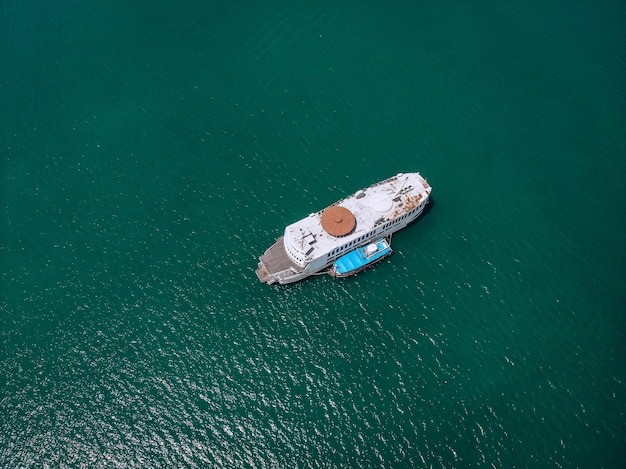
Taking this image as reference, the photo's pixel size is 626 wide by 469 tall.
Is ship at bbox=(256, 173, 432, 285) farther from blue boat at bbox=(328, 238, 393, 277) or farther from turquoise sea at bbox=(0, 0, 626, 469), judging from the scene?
turquoise sea at bbox=(0, 0, 626, 469)

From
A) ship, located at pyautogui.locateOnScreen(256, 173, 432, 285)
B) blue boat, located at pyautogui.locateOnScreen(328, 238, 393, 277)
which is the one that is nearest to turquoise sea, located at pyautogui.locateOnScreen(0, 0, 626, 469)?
blue boat, located at pyautogui.locateOnScreen(328, 238, 393, 277)

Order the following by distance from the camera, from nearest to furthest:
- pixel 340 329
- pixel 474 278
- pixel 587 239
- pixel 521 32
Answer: pixel 340 329, pixel 474 278, pixel 587 239, pixel 521 32

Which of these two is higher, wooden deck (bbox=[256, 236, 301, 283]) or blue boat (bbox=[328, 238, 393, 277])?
wooden deck (bbox=[256, 236, 301, 283])

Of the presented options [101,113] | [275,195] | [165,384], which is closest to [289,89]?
[275,195]

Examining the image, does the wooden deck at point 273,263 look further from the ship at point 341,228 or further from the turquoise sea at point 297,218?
the turquoise sea at point 297,218

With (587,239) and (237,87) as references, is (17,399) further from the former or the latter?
(587,239)

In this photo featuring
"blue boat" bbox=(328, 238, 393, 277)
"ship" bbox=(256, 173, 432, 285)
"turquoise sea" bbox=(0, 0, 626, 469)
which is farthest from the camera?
"blue boat" bbox=(328, 238, 393, 277)
